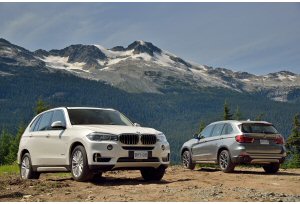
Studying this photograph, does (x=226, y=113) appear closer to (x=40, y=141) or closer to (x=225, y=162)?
(x=225, y=162)

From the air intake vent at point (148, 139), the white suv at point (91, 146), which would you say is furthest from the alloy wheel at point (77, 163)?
the air intake vent at point (148, 139)

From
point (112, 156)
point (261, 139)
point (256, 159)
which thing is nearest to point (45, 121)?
point (112, 156)

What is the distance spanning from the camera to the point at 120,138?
40.0 feet

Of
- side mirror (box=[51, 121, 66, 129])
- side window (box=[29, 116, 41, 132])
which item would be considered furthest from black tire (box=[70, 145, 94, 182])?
side window (box=[29, 116, 41, 132])

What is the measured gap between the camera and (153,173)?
13469 millimetres

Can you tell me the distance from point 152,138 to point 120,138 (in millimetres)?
920

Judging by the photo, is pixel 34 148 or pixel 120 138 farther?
pixel 34 148

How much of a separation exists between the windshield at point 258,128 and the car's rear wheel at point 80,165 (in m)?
6.81

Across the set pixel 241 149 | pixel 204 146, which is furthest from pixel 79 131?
pixel 204 146

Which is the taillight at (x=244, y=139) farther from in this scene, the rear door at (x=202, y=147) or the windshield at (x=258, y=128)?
the rear door at (x=202, y=147)

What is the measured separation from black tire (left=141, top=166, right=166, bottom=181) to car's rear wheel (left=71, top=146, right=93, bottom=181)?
171 centimetres

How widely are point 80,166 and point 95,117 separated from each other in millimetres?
1823

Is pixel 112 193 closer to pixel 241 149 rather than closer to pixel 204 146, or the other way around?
pixel 241 149

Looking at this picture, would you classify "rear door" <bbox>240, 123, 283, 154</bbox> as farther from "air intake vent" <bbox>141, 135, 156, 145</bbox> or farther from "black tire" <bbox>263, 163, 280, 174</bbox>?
"air intake vent" <bbox>141, 135, 156, 145</bbox>
